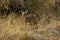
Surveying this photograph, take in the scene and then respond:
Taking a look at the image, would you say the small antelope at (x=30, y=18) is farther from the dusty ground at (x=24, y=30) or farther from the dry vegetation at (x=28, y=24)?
the dusty ground at (x=24, y=30)

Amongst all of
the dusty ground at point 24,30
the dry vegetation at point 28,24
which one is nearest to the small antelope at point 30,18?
the dry vegetation at point 28,24

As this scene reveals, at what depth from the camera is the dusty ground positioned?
6246mm

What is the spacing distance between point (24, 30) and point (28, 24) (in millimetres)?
676

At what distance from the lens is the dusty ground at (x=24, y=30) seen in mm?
6246

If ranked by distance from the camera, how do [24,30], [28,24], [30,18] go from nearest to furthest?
[24,30] < [28,24] < [30,18]

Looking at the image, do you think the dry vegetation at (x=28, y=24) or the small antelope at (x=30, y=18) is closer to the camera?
the dry vegetation at (x=28, y=24)

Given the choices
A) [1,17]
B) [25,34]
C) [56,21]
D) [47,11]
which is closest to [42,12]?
[47,11]

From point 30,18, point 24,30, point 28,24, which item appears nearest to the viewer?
point 24,30

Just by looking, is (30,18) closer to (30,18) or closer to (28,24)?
(30,18)

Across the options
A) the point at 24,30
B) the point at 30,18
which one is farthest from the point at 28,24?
the point at 24,30

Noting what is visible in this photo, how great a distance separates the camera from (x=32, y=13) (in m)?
8.23

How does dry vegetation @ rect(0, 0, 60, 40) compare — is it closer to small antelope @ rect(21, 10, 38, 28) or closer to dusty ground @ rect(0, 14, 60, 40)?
dusty ground @ rect(0, 14, 60, 40)

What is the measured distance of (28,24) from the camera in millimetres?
7273

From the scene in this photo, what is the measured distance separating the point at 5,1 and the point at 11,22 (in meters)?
1.18
